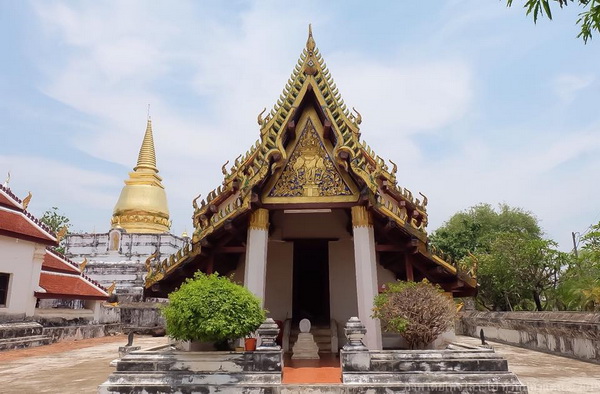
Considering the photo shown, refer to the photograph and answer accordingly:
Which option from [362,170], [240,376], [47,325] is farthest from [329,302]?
[47,325]

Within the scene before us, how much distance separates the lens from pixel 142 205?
3562 centimetres

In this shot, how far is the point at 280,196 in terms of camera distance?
818cm

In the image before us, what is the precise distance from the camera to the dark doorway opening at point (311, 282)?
11.0 metres

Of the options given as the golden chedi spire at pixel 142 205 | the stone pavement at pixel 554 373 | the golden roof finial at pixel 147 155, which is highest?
the golden roof finial at pixel 147 155

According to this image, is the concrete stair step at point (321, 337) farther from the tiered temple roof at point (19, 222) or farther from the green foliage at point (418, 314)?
the tiered temple roof at point (19, 222)

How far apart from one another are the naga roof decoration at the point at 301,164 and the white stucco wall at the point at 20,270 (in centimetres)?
1005

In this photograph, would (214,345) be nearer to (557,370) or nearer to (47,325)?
(557,370)

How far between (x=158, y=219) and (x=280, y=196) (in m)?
30.2

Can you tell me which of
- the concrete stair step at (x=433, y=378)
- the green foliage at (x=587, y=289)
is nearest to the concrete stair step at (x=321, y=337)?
the concrete stair step at (x=433, y=378)

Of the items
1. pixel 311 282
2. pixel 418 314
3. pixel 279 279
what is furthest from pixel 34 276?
pixel 418 314

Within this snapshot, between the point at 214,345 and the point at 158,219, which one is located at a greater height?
the point at 158,219

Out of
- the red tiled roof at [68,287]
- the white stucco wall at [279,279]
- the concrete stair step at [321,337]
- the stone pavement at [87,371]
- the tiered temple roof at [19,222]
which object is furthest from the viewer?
the red tiled roof at [68,287]

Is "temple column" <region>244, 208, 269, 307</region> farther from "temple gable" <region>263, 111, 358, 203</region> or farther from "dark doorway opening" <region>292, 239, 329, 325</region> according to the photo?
"dark doorway opening" <region>292, 239, 329, 325</region>

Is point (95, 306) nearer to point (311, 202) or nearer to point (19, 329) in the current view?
point (19, 329)
